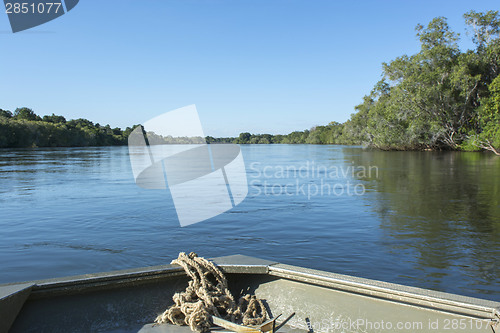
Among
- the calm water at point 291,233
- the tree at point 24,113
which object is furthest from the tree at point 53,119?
the calm water at point 291,233

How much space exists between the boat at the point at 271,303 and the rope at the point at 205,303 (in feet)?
0.29

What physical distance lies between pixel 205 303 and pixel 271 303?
62 cm

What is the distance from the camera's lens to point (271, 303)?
3.50 metres

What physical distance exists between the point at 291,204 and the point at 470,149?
135ft

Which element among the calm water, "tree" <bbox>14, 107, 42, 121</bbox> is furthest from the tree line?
the calm water

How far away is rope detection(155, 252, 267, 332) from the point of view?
3244 millimetres

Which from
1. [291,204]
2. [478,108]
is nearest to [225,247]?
[291,204]

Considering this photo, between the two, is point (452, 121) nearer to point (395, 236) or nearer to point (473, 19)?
point (473, 19)

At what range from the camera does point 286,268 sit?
11.3 ft

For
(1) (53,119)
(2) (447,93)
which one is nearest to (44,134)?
(1) (53,119)

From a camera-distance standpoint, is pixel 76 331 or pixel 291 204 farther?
pixel 291 204

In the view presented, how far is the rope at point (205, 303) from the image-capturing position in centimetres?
324

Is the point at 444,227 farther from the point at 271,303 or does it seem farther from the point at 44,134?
the point at 44,134

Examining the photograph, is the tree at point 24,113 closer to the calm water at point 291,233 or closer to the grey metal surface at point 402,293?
the calm water at point 291,233
